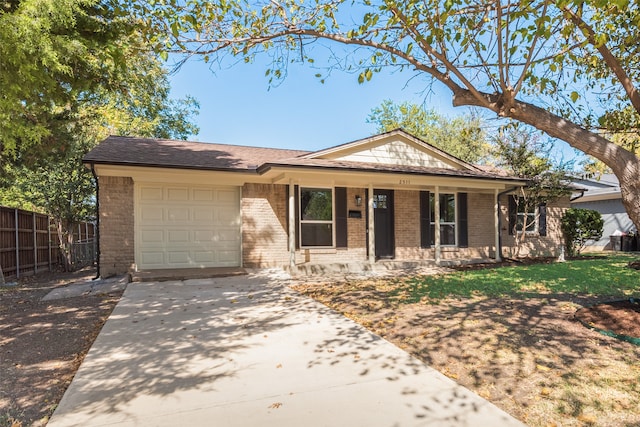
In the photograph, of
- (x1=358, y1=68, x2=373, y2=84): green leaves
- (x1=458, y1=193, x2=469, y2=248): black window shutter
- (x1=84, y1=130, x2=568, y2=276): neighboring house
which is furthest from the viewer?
(x1=458, y1=193, x2=469, y2=248): black window shutter

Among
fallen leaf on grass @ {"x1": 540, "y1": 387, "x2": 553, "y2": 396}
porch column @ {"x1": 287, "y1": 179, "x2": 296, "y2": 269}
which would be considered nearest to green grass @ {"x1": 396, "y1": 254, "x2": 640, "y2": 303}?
porch column @ {"x1": 287, "y1": 179, "x2": 296, "y2": 269}

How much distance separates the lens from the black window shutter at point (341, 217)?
460 inches

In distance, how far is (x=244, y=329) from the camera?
16.8ft

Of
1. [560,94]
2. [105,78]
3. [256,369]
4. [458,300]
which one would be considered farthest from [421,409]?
[105,78]

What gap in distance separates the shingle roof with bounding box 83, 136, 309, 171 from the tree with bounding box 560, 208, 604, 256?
37.1 feet

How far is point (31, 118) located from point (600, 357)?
9.66 metres

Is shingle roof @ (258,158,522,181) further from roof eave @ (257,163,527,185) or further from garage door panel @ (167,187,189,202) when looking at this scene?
garage door panel @ (167,187,189,202)

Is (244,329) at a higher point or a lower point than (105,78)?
lower

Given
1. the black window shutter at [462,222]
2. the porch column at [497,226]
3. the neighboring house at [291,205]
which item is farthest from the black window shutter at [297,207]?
the porch column at [497,226]

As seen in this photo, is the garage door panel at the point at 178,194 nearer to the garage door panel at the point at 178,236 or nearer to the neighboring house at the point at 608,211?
the garage door panel at the point at 178,236

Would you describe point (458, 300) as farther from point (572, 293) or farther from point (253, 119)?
point (253, 119)

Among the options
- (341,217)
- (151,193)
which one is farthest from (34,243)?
(341,217)

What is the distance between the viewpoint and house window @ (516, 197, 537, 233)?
14.3 metres

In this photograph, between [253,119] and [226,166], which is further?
[253,119]
